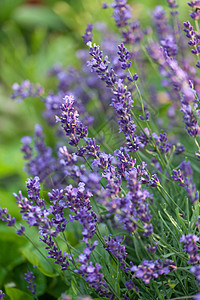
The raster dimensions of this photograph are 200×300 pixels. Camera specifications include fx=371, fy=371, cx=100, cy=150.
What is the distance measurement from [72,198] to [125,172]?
0.17m

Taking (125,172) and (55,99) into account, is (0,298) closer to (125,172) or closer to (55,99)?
(125,172)

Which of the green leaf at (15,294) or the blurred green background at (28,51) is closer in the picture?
the green leaf at (15,294)

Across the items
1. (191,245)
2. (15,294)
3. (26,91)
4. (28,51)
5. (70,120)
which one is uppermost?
(28,51)

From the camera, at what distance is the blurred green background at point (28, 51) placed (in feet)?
10.3

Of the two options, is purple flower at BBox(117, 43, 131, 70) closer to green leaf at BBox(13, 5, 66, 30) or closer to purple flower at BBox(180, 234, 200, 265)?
purple flower at BBox(180, 234, 200, 265)

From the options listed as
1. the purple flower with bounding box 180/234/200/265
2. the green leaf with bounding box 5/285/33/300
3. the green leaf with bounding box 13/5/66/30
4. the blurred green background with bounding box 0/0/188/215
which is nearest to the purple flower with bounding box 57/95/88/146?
the purple flower with bounding box 180/234/200/265

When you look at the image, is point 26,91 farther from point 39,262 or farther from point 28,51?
point 28,51

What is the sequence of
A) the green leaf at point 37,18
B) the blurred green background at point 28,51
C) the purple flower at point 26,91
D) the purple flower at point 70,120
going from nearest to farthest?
the purple flower at point 70,120 → the purple flower at point 26,91 → the blurred green background at point 28,51 → the green leaf at point 37,18

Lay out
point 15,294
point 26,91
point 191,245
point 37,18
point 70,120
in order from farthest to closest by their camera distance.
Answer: point 37,18, point 26,91, point 15,294, point 70,120, point 191,245

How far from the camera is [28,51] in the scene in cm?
538

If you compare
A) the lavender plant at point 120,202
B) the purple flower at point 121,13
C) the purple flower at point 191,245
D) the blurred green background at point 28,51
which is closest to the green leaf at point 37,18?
the blurred green background at point 28,51

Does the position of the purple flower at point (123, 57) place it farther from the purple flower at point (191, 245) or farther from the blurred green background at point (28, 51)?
the blurred green background at point (28, 51)

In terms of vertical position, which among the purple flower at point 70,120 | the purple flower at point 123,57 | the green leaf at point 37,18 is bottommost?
the purple flower at point 70,120

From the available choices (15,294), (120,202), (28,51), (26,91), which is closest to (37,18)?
(28,51)
